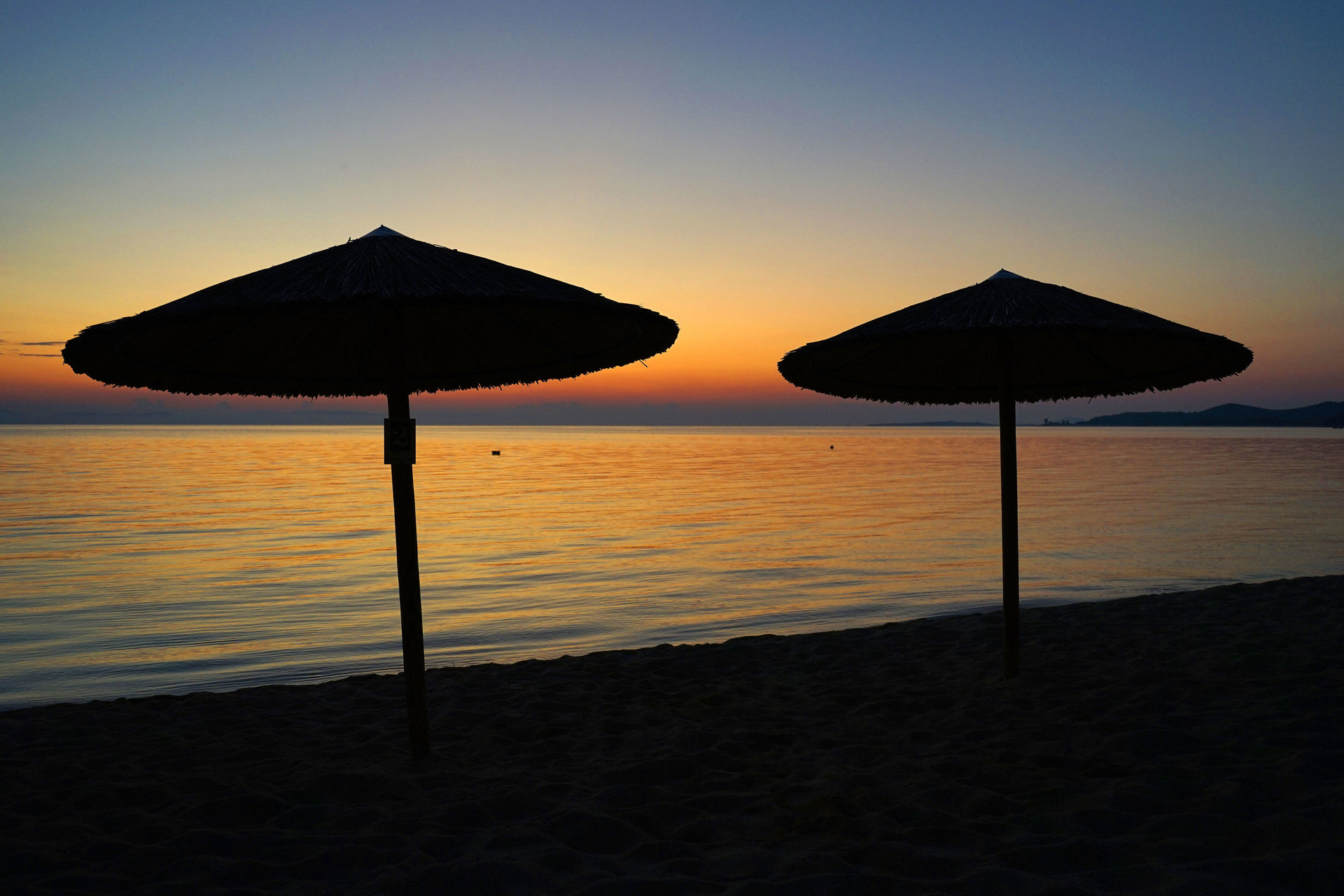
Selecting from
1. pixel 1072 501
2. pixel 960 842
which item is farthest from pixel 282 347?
pixel 1072 501

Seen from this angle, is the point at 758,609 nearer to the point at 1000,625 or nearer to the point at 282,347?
the point at 1000,625

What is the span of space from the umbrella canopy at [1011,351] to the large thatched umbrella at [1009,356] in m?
0.01

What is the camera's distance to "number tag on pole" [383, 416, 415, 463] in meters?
4.57

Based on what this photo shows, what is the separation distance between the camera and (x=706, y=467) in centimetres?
4841

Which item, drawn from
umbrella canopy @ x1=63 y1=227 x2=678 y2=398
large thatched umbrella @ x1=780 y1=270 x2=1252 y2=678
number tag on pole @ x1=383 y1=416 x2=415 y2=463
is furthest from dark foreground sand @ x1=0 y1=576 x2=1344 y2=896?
umbrella canopy @ x1=63 y1=227 x2=678 y2=398

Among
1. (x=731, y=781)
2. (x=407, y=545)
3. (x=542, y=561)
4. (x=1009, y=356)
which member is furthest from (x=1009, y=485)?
(x=542, y=561)

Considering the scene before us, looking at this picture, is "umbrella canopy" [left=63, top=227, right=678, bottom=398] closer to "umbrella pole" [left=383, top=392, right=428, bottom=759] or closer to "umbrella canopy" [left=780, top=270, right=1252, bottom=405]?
"umbrella pole" [left=383, top=392, right=428, bottom=759]

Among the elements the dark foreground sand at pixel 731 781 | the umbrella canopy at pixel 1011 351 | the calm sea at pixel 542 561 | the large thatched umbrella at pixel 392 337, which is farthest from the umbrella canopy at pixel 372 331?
the calm sea at pixel 542 561

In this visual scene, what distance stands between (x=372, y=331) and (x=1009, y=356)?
4598mm

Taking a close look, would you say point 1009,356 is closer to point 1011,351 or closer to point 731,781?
point 1011,351

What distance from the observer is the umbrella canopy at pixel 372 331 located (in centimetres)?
397

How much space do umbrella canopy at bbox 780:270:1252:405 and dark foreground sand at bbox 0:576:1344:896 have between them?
2328 mm

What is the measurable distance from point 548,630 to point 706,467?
37.6 m

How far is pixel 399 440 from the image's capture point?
181 inches
